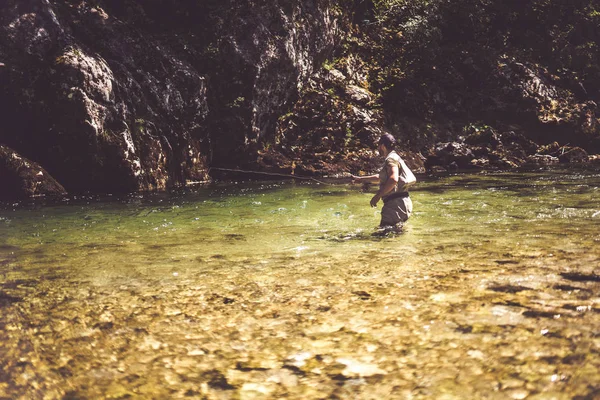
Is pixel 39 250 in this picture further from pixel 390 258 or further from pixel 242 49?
pixel 242 49

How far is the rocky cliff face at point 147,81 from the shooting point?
14953 millimetres

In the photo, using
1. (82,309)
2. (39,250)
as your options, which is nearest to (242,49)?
(39,250)

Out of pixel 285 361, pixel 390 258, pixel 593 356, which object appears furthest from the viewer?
pixel 390 258

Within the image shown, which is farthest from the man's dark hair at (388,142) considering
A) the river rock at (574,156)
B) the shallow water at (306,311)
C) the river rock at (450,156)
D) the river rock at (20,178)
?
the river rock at (574,156)

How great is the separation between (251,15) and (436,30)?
1112 cm

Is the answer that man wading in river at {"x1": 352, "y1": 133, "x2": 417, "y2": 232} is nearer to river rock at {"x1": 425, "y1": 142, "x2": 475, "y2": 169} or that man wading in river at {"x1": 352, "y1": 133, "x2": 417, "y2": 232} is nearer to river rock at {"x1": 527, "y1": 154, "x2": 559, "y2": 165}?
river rock at {"x1": 425, "y1": 142, "x2": 475, "y2": 169}

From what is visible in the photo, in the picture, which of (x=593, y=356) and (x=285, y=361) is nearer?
(x=593, y=356)

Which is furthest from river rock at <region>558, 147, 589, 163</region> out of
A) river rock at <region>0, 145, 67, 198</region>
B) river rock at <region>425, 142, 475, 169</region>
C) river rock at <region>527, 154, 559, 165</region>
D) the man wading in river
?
river rock at <region>0, 145, 67, 198</region>

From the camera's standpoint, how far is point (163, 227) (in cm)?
956

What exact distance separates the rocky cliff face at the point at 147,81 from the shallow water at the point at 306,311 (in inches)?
262

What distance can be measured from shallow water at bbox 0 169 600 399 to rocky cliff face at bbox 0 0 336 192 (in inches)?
262

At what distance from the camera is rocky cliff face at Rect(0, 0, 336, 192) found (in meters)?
15.0

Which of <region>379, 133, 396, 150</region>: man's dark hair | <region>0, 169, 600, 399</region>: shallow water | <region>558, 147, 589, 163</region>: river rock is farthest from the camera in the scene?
<region>558, 147, 589, 163</region>: river rock

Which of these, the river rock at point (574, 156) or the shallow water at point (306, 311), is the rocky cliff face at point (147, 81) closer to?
the shallow water at point (306, 311)
